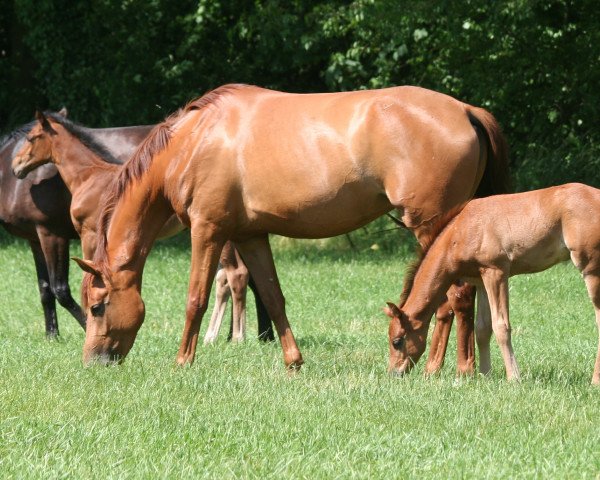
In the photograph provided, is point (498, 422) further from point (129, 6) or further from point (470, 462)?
point (129, 6)

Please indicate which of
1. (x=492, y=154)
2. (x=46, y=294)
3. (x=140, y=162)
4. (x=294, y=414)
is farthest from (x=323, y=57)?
(x=294, y=414)

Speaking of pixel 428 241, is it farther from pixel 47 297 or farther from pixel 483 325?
pixel 47 297

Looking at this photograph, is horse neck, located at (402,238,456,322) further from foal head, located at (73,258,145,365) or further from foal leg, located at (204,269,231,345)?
foal leg, located at (204,269,231,345)

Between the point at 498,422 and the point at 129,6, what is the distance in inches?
678

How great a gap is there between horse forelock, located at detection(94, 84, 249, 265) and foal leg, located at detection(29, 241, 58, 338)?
105 inches

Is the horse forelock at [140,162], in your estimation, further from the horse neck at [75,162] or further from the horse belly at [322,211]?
the horse neck at [75,162]

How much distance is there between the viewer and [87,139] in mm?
10812

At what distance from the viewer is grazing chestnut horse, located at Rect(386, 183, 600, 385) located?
718cm

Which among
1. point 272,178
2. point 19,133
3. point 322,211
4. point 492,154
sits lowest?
point 19,133

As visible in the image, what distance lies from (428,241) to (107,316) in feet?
7.62

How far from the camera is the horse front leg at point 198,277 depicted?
26.1 ft

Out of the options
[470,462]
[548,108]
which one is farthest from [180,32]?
[470,462]

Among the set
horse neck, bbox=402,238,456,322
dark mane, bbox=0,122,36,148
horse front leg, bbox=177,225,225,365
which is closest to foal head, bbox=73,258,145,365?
horse front leg, bbox=177,225,225,365

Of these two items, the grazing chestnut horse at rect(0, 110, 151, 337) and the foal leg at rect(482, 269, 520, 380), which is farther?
the grazing chestnut horse at rect(0, 110, 151, 337)
